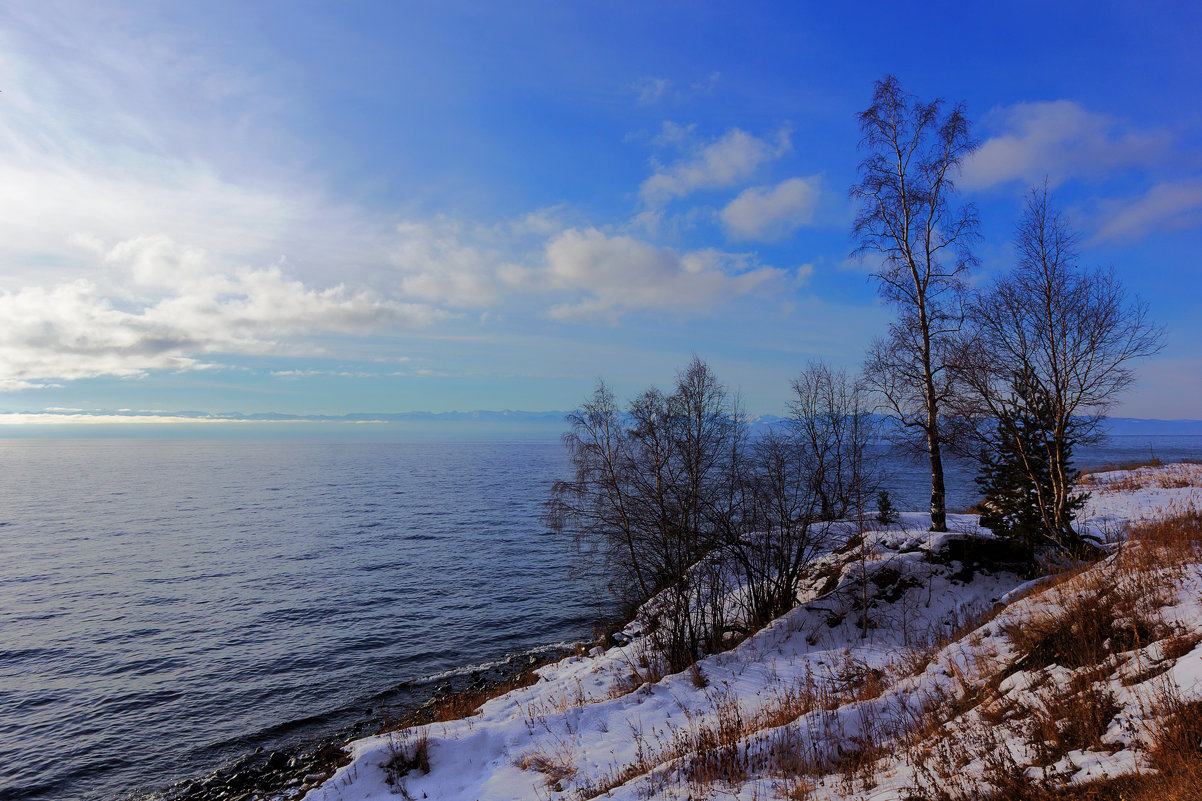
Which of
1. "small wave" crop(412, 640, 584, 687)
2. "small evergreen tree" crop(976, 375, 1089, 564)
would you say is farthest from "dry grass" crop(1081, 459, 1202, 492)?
"small wave" crop(412, 640, 584, 687)

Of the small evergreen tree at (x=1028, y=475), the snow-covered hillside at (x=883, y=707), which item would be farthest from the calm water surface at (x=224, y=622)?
the small evergreen tree at (x=1028, y=475)

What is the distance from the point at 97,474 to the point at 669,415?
5522 inches

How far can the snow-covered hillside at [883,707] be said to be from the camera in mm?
5906

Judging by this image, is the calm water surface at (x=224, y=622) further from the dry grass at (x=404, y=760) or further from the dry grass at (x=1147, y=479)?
the dry grass at (x=1147, y=479)

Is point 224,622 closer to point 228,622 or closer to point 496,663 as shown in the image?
point 228,622

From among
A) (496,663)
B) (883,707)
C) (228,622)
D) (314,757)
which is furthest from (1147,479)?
(228,622)

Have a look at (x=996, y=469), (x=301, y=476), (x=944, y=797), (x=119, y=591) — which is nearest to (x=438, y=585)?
(x=119, y=591)

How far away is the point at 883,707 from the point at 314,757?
590 inches

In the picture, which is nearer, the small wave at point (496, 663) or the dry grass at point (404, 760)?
the dry grass at point (404, 760)

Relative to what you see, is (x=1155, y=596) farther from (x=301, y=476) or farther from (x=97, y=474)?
(x=97, y=474)

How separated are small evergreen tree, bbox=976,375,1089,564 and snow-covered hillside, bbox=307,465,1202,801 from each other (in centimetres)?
156

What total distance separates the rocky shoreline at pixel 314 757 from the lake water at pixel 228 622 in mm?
689

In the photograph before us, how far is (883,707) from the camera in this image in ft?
30.0

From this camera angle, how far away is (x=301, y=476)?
335 feet
